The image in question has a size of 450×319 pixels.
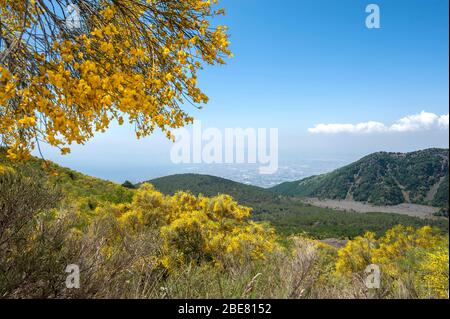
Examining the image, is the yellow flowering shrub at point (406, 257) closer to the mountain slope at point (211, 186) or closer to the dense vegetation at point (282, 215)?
the dense vegetation at point (282, 215)

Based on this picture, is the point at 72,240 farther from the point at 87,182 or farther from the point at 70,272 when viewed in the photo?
the point at 87,182

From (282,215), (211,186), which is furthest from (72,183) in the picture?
(282,215)

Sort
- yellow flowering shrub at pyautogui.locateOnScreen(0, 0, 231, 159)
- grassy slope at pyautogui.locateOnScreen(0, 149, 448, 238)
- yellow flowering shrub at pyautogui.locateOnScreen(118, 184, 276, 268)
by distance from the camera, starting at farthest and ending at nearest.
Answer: grassy slope at pyautogui.locateOnScreen(0, 149, 448, 238), yellow flowering shrub at pyautogui.locateOnScreen(118, 184, 276, 268), yellow flowering shrub at pyautogui.locateOnScreen(0, 0, 231, 159)

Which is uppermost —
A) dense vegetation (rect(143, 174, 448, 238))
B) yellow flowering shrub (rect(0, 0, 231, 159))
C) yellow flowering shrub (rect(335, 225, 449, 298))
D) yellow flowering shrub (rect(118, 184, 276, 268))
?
yellow flowering shrub (rect(0, 0, 231, 159))

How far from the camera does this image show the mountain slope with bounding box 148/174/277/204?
100725 mm

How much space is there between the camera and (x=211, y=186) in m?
119

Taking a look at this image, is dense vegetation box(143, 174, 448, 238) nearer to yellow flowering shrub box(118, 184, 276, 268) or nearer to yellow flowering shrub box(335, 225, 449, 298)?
yellow flowering shrub box(335, 225, 449, 298)

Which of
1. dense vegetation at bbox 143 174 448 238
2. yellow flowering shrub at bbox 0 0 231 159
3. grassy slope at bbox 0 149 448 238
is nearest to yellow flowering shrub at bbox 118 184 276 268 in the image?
yellow flowering shrub at bbox 0 0 231 159

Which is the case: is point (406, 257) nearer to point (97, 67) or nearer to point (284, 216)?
point (97, 67)

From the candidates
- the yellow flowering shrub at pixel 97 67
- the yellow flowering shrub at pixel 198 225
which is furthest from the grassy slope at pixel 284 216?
the yellow flowering shrub at pixel 97 67

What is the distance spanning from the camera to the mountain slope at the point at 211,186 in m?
101

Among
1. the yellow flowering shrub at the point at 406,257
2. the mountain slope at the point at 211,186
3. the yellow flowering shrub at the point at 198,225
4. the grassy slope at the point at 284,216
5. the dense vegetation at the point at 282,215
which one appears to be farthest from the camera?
the mountain slope at the point at 211,186

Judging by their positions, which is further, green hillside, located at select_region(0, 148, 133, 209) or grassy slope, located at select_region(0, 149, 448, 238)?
grassy slope, located at select_region(0, 149, 448, 238)

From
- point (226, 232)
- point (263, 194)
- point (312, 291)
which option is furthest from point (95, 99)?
point (263, 194)
